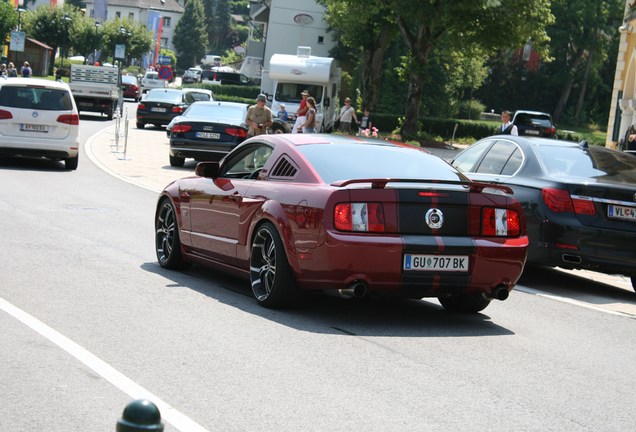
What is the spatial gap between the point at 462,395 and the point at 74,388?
79.2 inches

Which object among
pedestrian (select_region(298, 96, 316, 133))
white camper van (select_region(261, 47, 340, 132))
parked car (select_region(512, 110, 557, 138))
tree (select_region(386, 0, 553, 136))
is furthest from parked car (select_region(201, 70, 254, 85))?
pedestrian (select_region(298, 96, 316, 133))

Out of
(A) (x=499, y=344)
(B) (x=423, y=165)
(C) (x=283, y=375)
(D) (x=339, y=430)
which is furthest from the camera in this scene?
(B) (x=423, y=165)

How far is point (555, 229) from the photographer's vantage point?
453 inches

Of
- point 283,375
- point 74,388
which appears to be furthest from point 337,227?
point 74,388

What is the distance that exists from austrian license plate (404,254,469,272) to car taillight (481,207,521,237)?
333mm

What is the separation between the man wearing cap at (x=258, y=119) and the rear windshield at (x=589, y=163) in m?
12.3

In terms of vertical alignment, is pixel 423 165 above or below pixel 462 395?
above

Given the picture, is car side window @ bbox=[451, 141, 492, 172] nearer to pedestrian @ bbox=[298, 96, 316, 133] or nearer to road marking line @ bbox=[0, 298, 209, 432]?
road marking line @ bbox=[0, 298, 209, 432]

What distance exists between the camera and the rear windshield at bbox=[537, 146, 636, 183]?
467 inches

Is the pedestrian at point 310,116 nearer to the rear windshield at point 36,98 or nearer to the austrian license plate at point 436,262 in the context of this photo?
the rear windshield at point 36,98

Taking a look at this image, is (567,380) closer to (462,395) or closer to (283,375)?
(462,395)

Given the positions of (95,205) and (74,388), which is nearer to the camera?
(74,388)

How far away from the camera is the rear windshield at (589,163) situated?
467 inches

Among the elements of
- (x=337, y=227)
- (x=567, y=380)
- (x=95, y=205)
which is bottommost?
(x=95, y=205)
